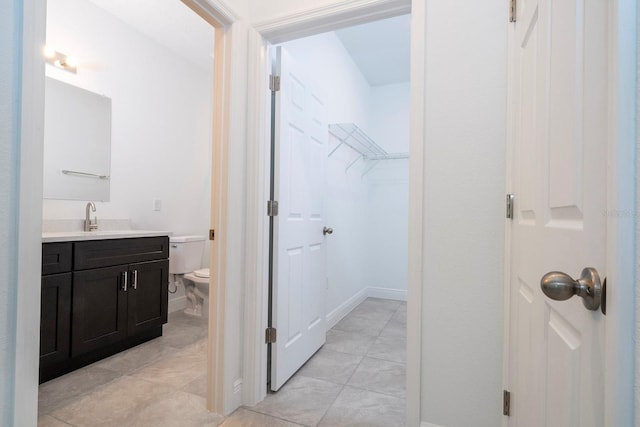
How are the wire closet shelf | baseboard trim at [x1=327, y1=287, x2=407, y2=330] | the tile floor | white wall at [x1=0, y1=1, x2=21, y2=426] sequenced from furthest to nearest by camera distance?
baseboard trim at [x1=327, y1=287, x2=407, y2=330]
the wire closet shelf
the tile floor
white wall at [x1=0, y1=1, x2=21, y2=426]

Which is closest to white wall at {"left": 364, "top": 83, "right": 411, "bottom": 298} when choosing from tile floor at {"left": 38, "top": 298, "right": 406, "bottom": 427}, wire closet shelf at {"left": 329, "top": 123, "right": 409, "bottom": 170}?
wire closet shelf at {"left": 329, "top": 123, "right": 409, "bottom": 170}

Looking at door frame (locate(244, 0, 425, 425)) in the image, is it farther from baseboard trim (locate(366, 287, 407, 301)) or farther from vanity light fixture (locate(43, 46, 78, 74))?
baseboard trim (locate(366, 287, 407, 301))

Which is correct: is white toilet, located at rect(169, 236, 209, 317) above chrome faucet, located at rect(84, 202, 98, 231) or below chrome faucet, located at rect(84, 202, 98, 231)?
below

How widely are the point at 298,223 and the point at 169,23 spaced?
2.25 meters

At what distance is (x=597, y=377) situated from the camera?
0.48 m

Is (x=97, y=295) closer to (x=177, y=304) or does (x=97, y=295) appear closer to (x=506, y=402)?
(x=177, y=304)

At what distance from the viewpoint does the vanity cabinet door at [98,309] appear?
6.50 ft

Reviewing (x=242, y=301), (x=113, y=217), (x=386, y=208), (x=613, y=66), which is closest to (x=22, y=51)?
(x=613, y=66)

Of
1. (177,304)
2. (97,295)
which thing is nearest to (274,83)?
(97,295)

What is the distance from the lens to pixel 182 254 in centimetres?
312

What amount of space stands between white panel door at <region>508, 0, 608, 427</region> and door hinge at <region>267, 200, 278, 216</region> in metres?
1.18

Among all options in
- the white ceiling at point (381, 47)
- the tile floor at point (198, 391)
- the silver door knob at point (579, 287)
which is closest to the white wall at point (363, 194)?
the white ceiling at point (381, 47)

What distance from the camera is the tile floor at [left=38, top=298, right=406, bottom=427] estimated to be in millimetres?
1562

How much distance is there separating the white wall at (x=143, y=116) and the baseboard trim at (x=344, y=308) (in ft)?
5.16
